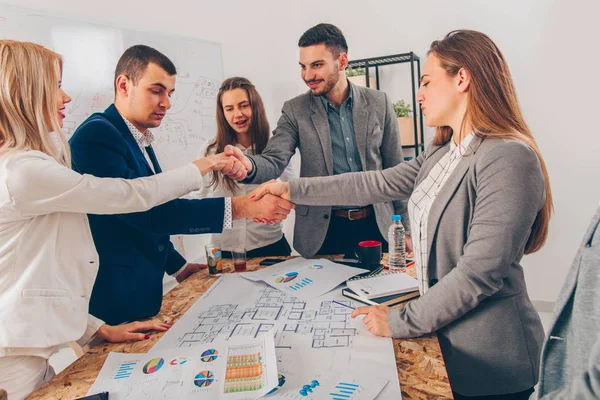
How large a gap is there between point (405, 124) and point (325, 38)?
1297 millimetres

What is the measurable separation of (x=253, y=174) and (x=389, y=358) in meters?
1.34

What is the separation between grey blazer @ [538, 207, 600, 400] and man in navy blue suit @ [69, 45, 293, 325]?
3.64 feet

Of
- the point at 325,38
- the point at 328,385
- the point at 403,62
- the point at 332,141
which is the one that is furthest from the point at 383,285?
the point at 403,62

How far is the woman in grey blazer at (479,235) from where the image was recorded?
3.41ft

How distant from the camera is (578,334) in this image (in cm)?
67

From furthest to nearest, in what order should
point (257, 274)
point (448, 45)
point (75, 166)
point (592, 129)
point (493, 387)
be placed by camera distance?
point (592, 129)
point (257, 274)
point (75, 166)
point (448, 45)
point (493, 387)

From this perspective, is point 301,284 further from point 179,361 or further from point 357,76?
point 357,76

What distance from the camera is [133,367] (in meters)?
0.97

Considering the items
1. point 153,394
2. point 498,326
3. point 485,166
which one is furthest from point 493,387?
point 153,394

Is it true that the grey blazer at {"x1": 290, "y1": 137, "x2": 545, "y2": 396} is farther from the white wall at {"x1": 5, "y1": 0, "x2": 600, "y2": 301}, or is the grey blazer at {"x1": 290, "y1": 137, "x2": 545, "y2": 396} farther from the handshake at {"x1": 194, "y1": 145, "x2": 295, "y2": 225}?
the white wall at {"x1": 5, "y1": 0, "x2": 600, "y2": 301}

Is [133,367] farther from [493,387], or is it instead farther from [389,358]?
[493,387]

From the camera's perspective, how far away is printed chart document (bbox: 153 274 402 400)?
0.87 meters

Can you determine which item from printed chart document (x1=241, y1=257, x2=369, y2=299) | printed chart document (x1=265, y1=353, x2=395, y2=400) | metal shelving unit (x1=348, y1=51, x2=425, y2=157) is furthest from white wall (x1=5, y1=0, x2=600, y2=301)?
printed chart document (x1=265, y1=353, x2=395, y2=400)

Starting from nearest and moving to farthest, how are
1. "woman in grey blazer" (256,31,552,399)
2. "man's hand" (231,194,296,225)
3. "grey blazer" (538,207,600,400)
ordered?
1. "grey blazer" (538,207,600,400)
2. "woman in grey blazer" (256,31,552,399)
3. "man's hand" (231,194,296,225)
